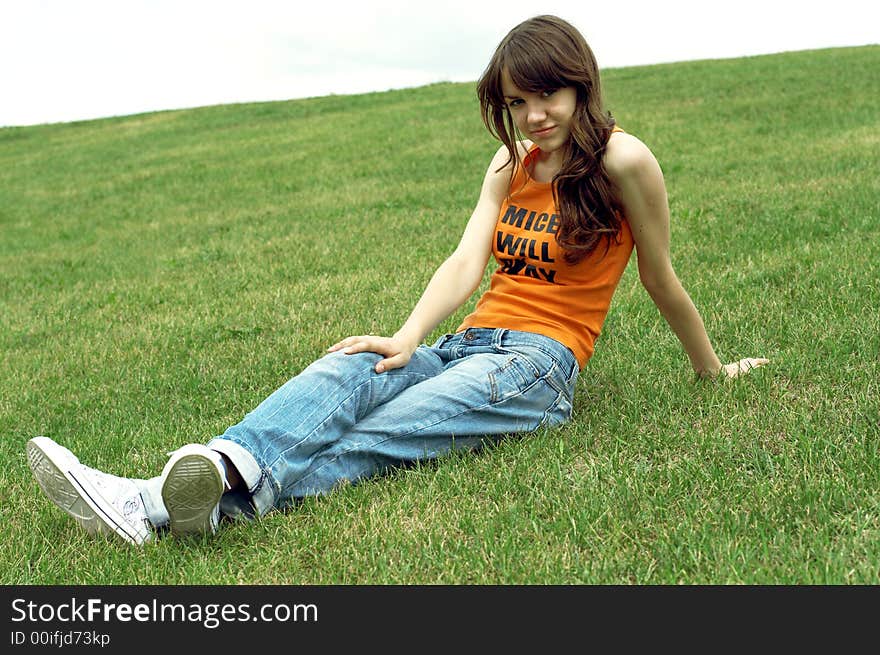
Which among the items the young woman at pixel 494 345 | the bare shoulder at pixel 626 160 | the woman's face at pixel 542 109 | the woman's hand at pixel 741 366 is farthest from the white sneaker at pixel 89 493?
the woman's hand at pixel 741 366

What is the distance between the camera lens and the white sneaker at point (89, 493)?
3289 millimetres

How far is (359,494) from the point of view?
3615 mm

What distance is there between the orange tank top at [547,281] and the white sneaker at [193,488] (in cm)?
156

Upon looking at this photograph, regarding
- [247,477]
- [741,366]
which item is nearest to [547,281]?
[741,366]

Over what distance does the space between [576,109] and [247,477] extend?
2.13 m

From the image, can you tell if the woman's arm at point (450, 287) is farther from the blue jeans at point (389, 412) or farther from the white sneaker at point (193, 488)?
the white sneaker at point (193, 488)

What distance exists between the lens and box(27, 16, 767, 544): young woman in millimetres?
3361

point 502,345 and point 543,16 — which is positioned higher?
point 543,16

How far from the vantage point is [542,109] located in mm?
3908

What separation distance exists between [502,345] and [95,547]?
1902 millimetres

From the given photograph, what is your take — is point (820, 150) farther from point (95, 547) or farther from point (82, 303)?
point (95, 547)

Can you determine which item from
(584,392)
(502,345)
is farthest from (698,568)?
(584,392)

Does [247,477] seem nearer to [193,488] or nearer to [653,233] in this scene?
[193,488]

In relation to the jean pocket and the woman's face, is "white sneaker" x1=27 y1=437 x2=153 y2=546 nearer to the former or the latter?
the jean pocket
